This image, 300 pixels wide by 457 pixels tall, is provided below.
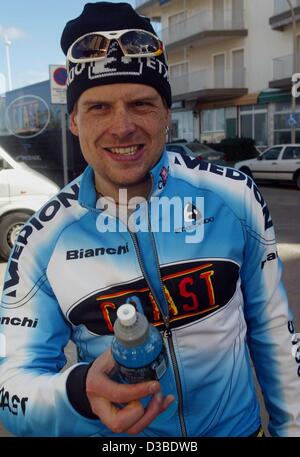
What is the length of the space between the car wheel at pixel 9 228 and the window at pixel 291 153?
11.0 m

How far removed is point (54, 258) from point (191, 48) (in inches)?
1200

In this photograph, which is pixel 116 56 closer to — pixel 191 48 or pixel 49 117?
pixel 49 117

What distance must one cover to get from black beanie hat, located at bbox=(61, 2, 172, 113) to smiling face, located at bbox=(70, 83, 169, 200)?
3 cm

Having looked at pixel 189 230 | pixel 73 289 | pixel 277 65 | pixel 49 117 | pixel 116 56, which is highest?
pixel 277 65

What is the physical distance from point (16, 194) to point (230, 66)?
74.0 ft

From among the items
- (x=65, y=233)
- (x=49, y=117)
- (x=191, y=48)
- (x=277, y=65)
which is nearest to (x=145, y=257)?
(x=65, y=233)

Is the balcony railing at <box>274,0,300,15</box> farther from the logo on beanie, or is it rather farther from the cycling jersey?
the cycling jersey

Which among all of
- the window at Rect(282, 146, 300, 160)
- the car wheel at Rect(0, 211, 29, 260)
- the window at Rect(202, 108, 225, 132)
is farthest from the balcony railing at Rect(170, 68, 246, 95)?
the car wheel at Rect(0, 211, 29, 260)

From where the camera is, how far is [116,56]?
1.55 metres

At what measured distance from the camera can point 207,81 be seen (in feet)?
91.5

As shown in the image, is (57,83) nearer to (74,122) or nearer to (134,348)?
(74,122)

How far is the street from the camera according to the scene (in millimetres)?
5516

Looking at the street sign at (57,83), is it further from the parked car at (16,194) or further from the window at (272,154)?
the window at (272,154)

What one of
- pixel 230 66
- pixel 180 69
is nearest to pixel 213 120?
pixel 230 66
